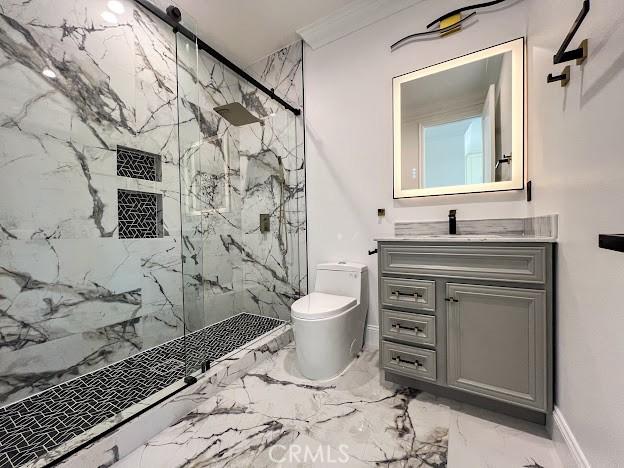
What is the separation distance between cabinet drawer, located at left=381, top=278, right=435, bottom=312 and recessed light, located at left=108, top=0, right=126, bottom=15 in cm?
257

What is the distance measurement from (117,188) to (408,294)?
2071mm

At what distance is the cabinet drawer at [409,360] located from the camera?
54.7 inches

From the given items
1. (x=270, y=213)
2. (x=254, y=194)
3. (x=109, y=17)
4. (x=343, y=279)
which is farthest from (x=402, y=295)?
(x=109, y=17)

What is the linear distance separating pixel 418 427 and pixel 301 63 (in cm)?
278

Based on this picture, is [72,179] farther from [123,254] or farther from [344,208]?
[344,208]

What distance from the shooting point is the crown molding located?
1.92 meters

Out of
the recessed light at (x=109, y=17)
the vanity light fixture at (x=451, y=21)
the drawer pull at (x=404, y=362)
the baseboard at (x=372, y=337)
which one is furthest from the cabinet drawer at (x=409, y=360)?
the recessed light at (x=109, y=17)

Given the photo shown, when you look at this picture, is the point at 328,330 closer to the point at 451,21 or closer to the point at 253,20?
the point at 451,21

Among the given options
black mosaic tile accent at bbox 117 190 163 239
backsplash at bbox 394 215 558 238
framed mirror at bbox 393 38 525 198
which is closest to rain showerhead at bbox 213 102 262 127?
black mosaic tile accent at bbox 117 190 163 239

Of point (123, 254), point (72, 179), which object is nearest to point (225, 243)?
point (123, 254)

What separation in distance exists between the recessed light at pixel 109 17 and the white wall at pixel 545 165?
1433mm

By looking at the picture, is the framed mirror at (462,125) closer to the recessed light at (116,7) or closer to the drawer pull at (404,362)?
the drawer pull at (404,362)

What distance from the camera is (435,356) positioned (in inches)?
54.3

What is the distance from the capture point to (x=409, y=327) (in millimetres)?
1451
